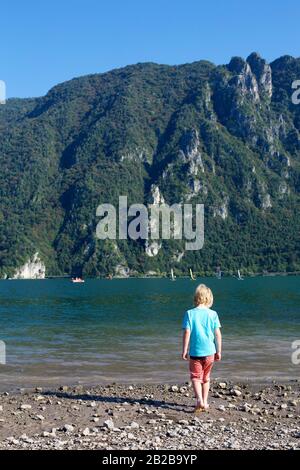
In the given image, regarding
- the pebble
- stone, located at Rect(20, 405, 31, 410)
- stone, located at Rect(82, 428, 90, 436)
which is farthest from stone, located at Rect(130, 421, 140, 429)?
stone, located at Rect(20, 405, 31, 410)

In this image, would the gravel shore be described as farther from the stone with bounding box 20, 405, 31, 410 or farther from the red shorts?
the red shorts

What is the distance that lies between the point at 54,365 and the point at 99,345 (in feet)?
19.6

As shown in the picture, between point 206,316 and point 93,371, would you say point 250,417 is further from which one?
point 93,371

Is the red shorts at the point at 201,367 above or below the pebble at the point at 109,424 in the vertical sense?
above

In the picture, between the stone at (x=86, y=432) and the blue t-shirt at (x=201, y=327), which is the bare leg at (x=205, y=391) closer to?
the blue t-shirt at (x=201, y=327)

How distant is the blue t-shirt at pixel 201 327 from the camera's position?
1223cm

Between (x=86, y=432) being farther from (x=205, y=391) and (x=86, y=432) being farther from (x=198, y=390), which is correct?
(x=205, y=391)

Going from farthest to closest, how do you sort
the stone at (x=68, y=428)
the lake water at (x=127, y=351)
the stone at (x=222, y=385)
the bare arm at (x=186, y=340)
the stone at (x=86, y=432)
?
the lake water at (x=127, y=351), the stone at (x=222, y=385), the bare arm at (x=186, y=340), the stone at (x=68, y=428), the stone at (x=86, y=432)

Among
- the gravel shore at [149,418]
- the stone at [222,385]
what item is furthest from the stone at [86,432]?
the stone at [222,385]

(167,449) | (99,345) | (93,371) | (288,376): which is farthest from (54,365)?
(167,449)

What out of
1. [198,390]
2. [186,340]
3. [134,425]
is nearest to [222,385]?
[198,390]

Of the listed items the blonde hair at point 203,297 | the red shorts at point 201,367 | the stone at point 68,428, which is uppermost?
the blonde hair at point 203,297

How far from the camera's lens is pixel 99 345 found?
26656 mm

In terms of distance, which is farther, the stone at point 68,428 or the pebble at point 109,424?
the pebble at point 109,424
